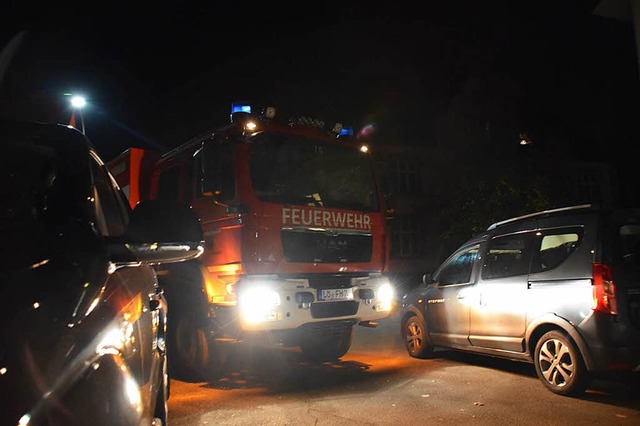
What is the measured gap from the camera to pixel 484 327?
636 centimetres

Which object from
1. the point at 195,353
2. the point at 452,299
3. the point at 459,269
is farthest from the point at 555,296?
the point at 195,353

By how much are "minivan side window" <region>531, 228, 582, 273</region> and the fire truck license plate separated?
7.15ft

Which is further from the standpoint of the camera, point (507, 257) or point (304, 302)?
point (507, 257)

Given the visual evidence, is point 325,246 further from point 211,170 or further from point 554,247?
point 554,247

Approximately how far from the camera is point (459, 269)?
7.21 metres

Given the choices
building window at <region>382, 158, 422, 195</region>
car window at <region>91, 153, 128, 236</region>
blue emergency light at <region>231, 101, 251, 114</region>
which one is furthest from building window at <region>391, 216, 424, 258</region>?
car window at <region>91, 153, 128, 236</region>

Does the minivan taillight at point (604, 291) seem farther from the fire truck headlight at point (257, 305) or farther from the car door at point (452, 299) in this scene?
the fire truck headlight at point (257, 305)

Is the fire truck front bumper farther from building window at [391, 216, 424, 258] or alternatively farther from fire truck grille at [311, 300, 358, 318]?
Answer: building window at [391, 216, 424, 258]

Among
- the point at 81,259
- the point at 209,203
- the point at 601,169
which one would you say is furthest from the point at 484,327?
the point at 601,169

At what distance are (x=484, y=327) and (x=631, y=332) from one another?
176cm

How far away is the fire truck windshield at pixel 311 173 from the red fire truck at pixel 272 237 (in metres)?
0.02

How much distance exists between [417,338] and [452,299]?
3.27 ft

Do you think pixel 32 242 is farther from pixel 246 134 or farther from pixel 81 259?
pixel 246 134

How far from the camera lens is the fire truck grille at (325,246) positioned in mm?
6082
